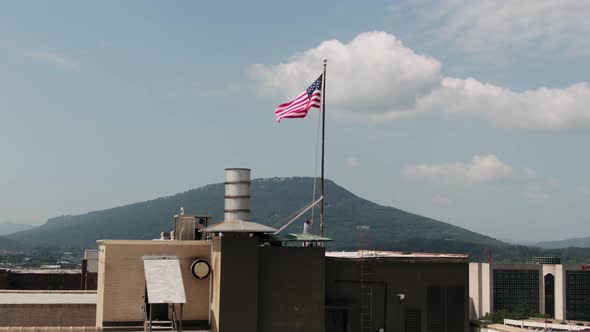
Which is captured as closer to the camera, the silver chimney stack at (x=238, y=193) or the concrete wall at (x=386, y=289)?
the concrete wall at (x=386, y=289)

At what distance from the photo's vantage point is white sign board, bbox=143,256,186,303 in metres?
36.4

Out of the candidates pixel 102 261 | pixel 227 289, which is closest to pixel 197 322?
pixel 227 289

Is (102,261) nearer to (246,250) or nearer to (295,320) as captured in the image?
(246,250)

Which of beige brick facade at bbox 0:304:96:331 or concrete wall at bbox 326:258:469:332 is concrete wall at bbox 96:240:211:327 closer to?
concrete wall at bbox 326:258:469:332

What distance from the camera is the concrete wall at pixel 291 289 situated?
1500 inches

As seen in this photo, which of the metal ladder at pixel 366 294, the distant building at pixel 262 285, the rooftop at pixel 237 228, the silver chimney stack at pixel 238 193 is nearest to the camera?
the distant building at pixel 262 285

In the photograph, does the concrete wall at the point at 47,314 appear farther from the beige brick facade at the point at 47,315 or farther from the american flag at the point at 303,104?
the american flag at the point at 303,104

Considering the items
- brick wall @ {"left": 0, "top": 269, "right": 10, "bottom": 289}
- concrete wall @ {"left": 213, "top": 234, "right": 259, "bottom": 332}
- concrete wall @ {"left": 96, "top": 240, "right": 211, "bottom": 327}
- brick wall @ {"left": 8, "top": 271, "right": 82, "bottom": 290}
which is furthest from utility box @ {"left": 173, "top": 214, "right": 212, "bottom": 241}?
brick wall @ {"left": 8, "top": 271, "right": 82, "bottom": 290}

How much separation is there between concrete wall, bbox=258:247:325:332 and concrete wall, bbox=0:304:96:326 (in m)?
15.6

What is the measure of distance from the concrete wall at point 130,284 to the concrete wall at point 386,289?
697cm

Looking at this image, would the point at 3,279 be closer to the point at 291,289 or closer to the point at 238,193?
the point at 238,193

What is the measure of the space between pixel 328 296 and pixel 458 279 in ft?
24.2

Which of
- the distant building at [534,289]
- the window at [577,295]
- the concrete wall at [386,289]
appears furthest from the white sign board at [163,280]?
the window at [577,295]

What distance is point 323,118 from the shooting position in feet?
142
